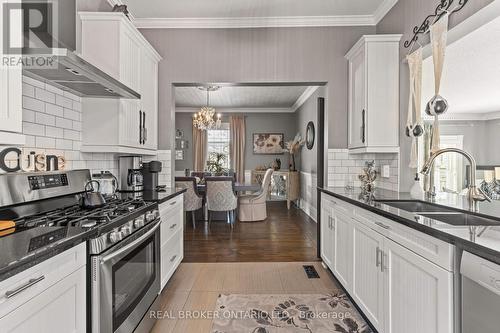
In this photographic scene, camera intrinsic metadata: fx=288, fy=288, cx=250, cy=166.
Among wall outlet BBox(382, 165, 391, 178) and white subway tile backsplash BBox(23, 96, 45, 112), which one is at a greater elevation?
white subway tile backsplash BBox(23, 96, 45, 112)

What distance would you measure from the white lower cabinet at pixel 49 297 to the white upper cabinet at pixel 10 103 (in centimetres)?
56

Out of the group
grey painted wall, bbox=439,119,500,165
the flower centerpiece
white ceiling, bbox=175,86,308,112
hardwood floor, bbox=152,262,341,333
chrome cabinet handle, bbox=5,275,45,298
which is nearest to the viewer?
chrome cabinet handle, bbox=5,275,45,298

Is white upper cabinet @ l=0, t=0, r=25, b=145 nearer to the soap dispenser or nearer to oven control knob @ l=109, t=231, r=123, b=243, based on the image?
oven control knob @ l=109, t=231, r=123, b=243

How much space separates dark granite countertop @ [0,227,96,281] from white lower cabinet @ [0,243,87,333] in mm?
30

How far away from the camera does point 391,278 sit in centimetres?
165

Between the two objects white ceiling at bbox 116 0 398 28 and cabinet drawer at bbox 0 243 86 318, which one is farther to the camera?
white ceiling at bbox 116 0 398 28

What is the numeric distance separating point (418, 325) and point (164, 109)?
3.06 metres

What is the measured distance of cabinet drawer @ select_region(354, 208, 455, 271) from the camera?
1.19 meters

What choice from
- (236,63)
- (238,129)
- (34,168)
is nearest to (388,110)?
(236,63)

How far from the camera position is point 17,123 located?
1.29 metres

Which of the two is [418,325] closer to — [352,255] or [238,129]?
[352,255]

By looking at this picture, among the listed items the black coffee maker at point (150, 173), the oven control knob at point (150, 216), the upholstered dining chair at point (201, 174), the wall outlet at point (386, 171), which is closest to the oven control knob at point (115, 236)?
the oven control knob at point (150, 216)

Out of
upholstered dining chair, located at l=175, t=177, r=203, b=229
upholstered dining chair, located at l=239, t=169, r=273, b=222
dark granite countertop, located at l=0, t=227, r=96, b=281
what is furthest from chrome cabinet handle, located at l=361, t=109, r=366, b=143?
upholstered dining chair, located at l=175, t=177, r=203, b=229

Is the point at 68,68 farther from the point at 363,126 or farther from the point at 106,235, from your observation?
the point at 363,126
